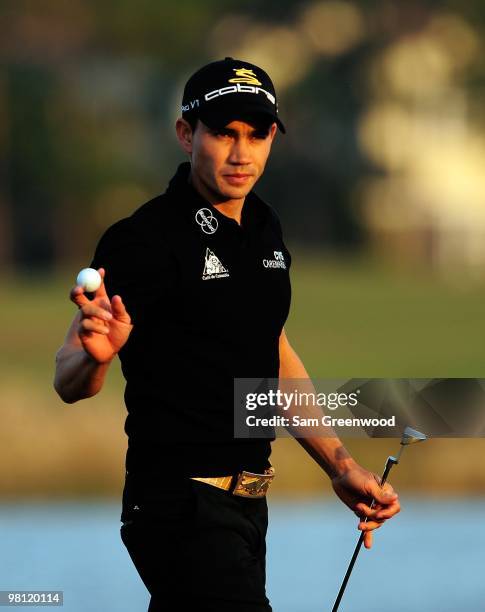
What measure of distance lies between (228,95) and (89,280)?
839mm

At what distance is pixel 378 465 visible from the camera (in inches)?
543

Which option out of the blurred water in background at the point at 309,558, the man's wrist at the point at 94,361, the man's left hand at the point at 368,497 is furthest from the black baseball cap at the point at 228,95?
the blurred water in background at the point at 309,558

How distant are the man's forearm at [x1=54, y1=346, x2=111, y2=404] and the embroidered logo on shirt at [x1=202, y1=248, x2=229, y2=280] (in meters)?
0.45

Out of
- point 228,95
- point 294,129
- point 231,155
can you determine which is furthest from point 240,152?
point 294,129

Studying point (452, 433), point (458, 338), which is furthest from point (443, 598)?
point (458, 338)

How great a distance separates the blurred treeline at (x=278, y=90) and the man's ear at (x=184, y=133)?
50.3 meters

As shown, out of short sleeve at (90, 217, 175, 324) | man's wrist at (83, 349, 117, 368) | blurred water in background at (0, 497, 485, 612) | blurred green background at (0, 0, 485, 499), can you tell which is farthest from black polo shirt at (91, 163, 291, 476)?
blurred green background at (0, 0, 485, 499)

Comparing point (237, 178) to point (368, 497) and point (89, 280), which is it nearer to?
point (89, 280)

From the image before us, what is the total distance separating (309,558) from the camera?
1017cm

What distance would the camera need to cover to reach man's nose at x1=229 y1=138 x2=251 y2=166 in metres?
4.80

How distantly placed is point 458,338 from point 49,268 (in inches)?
832

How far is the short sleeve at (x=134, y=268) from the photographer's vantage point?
4605 millimetres
